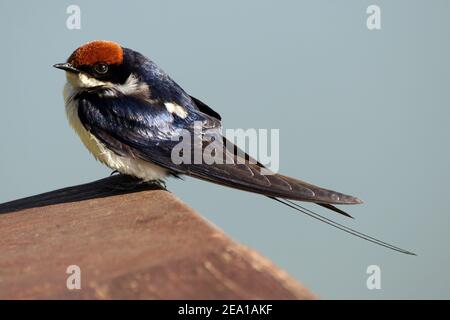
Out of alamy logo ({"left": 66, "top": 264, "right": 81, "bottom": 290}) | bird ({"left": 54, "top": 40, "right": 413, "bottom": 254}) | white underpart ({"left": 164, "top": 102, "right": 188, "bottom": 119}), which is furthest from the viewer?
white underpart ({"left": 164, "top": 102, "right": 188, "bottom": 119})

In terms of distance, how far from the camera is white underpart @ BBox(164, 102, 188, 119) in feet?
9.09

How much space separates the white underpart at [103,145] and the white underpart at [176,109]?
0.33 feet

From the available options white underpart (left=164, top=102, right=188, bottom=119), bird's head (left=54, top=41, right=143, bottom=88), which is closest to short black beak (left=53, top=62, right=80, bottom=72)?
bird's head (left=54, top=41, right=143, bottom=88)

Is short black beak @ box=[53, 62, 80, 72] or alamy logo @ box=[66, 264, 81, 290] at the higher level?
short black beak @ box=[53, 62, 80, 72]

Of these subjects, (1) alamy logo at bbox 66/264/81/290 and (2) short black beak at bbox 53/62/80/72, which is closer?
(1) alamy logo at bbox 66/264/81/290

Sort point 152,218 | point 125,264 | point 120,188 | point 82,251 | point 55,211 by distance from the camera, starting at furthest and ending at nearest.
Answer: point 120,188 < point 55,211 < point 152,218 < point 82,251 < point 125,264

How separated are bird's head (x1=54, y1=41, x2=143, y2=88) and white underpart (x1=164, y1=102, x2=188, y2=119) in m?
0.17

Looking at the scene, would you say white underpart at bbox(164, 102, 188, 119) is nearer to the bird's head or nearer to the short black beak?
the bird's head

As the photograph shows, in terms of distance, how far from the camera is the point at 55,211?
6.62 feet

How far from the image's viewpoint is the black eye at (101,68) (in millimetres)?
2836

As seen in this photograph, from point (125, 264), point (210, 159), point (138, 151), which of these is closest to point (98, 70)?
point (138, 151)

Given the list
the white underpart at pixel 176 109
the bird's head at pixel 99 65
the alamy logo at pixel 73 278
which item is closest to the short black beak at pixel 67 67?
the bird's head at pixel 99 65
